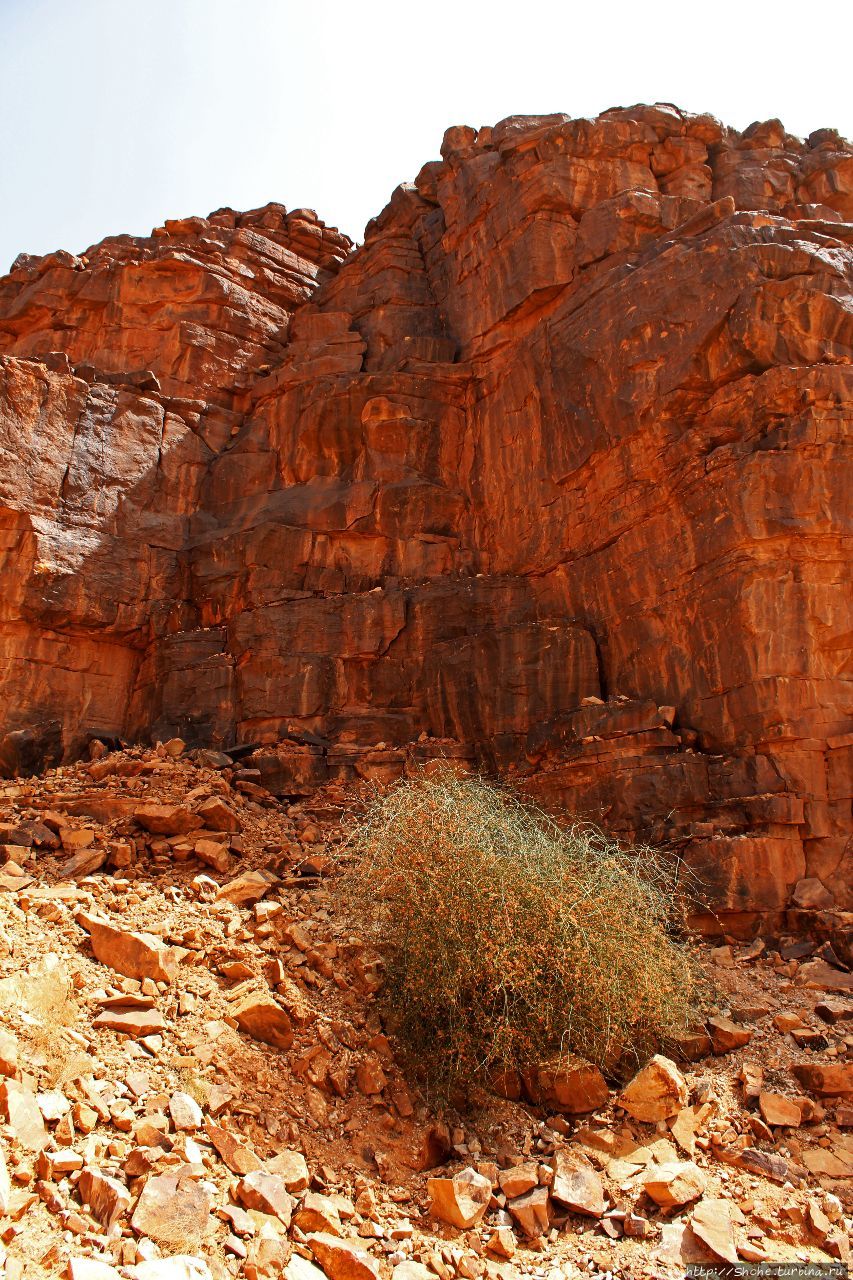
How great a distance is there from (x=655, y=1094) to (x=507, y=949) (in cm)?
172

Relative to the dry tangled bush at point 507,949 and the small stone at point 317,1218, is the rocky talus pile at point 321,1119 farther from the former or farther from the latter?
the dry tangled bush at point 507,949

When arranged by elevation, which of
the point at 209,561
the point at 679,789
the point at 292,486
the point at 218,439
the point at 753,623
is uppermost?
the point at 218,439

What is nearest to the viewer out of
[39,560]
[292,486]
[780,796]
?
[780,796]

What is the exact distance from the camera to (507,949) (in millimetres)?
8508

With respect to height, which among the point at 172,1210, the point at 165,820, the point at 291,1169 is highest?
the point at 165,820

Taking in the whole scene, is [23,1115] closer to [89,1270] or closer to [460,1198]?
[89,1270]

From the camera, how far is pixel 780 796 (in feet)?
37.4

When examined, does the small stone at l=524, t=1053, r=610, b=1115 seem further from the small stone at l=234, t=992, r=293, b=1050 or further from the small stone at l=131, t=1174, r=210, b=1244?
the small stone at l=131, t=1174, r=210, b=1244

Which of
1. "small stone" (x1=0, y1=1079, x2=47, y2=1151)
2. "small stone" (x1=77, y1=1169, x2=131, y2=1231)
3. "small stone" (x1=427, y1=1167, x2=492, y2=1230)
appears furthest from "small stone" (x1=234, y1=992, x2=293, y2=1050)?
"small stone" (x1=77, y1=1169, x2=131, y2=1231)

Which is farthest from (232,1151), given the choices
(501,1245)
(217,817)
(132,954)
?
(217,817)

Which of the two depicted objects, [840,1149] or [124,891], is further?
[124,891]

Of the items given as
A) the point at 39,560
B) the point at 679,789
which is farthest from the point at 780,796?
the point at 39,560

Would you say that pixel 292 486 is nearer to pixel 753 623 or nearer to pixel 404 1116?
pixel 753 623

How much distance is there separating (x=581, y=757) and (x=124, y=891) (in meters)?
6.21
